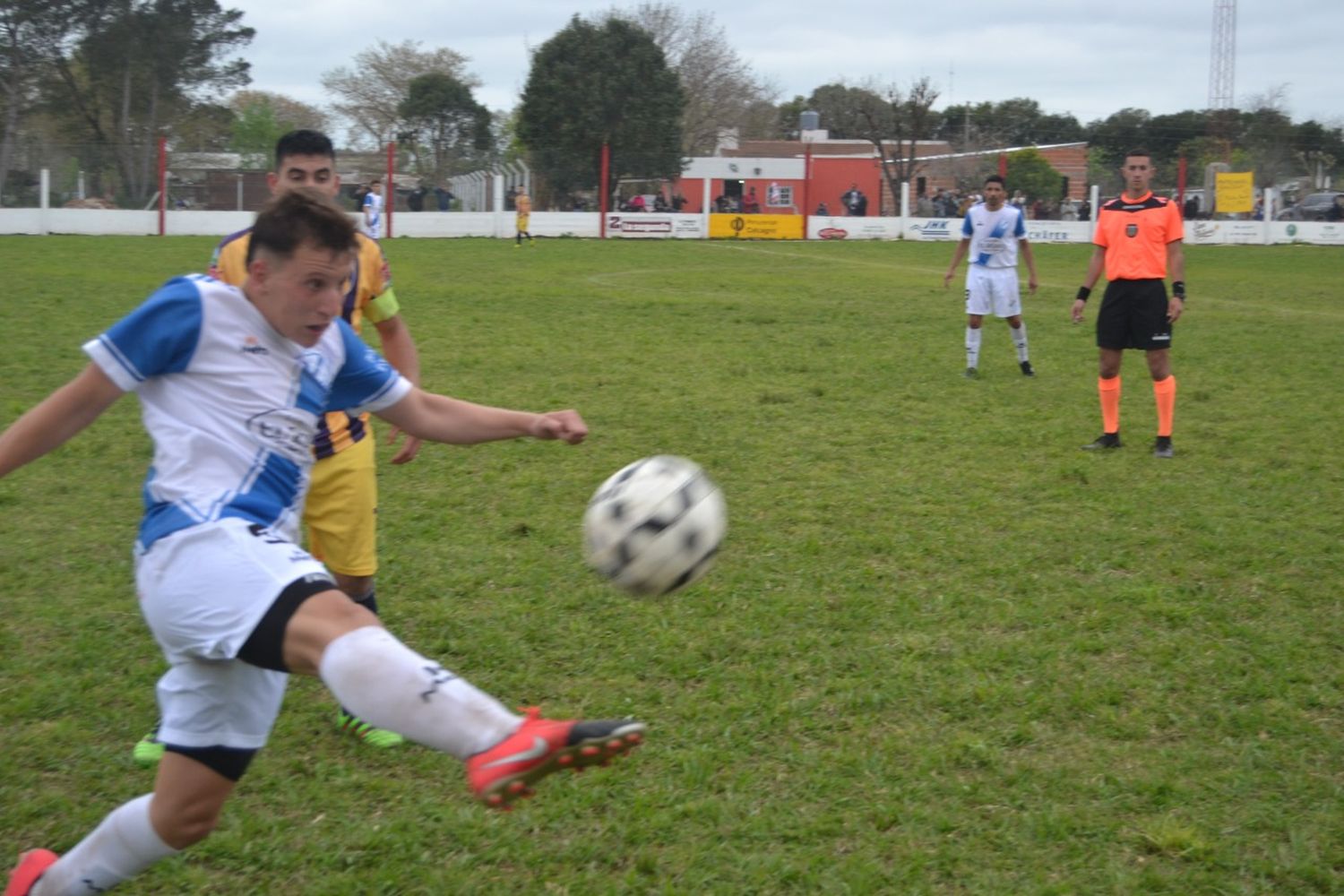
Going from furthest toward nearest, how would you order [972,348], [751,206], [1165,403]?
[751,206]
[972,348]
[1165,403]

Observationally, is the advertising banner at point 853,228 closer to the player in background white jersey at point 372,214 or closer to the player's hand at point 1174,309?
the player in background white jersey at point 372,214

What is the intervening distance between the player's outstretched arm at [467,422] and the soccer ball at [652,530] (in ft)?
0.77

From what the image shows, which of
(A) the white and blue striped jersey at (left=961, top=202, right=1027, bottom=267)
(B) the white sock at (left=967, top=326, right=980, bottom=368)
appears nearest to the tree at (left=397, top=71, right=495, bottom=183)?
(A) the white and blue striped jersey at (left=961, top=202, right=1027, bottom=267)

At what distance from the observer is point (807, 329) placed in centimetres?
1644

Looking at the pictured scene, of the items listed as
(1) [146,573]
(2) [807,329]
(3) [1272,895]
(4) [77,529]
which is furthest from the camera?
(2) [807,329]

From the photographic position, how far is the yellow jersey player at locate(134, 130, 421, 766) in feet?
14.8

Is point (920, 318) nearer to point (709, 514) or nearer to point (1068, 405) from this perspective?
point (1068, 405)

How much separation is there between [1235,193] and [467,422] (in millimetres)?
40728

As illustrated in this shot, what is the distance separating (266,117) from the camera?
66.0 m

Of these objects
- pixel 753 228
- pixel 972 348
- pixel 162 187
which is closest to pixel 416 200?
pixel 162 187

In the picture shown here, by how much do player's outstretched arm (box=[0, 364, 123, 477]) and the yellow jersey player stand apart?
4.46 ft

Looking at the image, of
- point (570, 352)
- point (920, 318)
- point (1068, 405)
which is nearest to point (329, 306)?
point (1068, 405)

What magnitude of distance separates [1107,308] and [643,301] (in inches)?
404

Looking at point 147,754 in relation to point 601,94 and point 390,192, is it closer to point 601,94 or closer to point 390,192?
point 390,192
